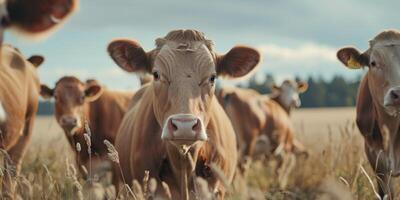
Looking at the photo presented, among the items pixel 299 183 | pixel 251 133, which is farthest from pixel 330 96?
pixel 299 183

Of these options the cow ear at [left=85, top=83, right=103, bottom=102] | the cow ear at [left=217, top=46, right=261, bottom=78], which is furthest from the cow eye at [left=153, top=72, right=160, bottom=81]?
the cow ear at [left=85, top=83, right=103, bottom=102]

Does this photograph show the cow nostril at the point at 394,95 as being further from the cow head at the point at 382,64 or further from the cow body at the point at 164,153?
the cow body at the point at 164,153

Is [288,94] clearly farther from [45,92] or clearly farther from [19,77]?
[19,77]

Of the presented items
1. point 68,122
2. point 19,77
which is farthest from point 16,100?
point 68,122

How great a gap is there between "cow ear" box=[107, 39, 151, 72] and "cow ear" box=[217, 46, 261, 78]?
0.68m

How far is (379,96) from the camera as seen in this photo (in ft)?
21.4

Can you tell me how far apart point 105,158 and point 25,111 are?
5.07ft

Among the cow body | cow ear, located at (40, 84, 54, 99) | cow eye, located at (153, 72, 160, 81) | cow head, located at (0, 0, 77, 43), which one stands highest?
cow head, located at (0, 0, 77, 43)

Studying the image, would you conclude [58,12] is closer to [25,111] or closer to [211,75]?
[211,75]

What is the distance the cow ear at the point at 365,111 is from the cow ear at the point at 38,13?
390cm

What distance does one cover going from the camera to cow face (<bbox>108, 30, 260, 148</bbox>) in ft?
15.0

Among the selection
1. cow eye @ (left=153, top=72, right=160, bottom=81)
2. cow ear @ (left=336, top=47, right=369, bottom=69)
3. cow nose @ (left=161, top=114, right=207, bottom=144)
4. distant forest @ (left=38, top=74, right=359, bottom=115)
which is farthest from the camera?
distant forest @ (left=38, top=74, right=359, bottom=115)

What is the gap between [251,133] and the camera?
617 inches

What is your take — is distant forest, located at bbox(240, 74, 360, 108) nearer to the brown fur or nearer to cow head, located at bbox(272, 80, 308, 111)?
cow head, located at bbox(272, 80, 308, 111)
